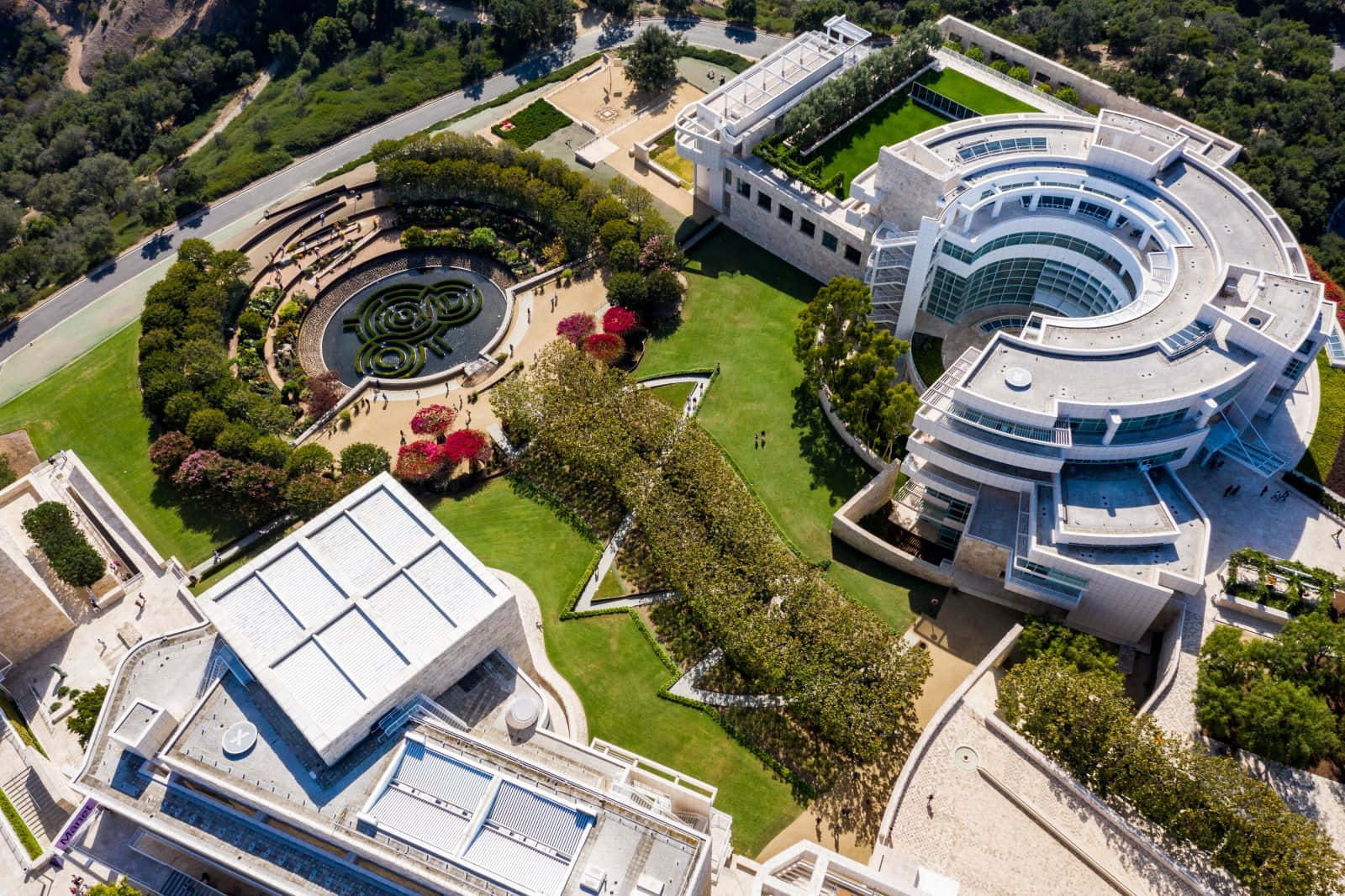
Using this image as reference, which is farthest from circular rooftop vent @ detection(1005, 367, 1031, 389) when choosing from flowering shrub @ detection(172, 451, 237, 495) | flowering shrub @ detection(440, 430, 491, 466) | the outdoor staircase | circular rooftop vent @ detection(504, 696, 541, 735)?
Answer: the outdoor staircase

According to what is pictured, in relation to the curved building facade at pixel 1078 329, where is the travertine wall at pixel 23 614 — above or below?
below

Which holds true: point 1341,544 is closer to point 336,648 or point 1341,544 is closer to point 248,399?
point 336,648

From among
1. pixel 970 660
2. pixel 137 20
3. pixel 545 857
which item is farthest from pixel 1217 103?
pixel 137 20

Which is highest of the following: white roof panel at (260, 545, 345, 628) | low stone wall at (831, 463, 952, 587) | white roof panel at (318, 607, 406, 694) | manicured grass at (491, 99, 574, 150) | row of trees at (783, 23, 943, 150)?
row of trees at (783, 23, 943, 150)

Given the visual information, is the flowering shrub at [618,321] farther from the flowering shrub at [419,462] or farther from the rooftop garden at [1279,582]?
the rooftop garden at [1279,582]

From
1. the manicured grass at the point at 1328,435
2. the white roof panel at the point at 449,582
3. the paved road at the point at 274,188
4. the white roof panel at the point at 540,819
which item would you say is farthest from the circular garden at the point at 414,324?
the manicured grass at the point at 1328,435

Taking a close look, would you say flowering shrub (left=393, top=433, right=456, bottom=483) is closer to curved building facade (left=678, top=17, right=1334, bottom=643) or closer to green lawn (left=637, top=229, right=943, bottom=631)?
green lawn (left=637, top=229, right=943, bottom=631)
